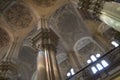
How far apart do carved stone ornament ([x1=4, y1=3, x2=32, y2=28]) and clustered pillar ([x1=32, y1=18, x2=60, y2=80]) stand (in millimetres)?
3783

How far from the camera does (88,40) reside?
14836 millimetres

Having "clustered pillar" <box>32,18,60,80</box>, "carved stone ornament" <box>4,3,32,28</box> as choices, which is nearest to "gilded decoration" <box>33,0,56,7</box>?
"carved stone ornament" <box>4,3,32,28</box>

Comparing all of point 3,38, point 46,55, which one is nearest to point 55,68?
point 46,55

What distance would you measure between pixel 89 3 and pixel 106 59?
3678mm

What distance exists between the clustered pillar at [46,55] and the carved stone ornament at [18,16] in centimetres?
378

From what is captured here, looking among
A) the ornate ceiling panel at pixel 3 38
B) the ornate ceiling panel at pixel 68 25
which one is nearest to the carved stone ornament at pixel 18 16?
the ornate ceiling panel at pixel 3 38

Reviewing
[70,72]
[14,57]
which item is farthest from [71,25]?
[14,57]

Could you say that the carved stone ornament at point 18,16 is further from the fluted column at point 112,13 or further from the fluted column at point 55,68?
the fluted column at point 112,13

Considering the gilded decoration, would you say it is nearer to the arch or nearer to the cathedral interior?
the cathedral interior

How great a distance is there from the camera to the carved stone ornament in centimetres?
1431

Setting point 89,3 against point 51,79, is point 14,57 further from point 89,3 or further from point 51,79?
point 89,3

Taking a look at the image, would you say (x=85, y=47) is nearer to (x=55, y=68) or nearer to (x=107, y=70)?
(x=107, y=70)

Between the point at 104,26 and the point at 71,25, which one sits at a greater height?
the point at 71,25

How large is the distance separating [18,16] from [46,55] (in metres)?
5.65
